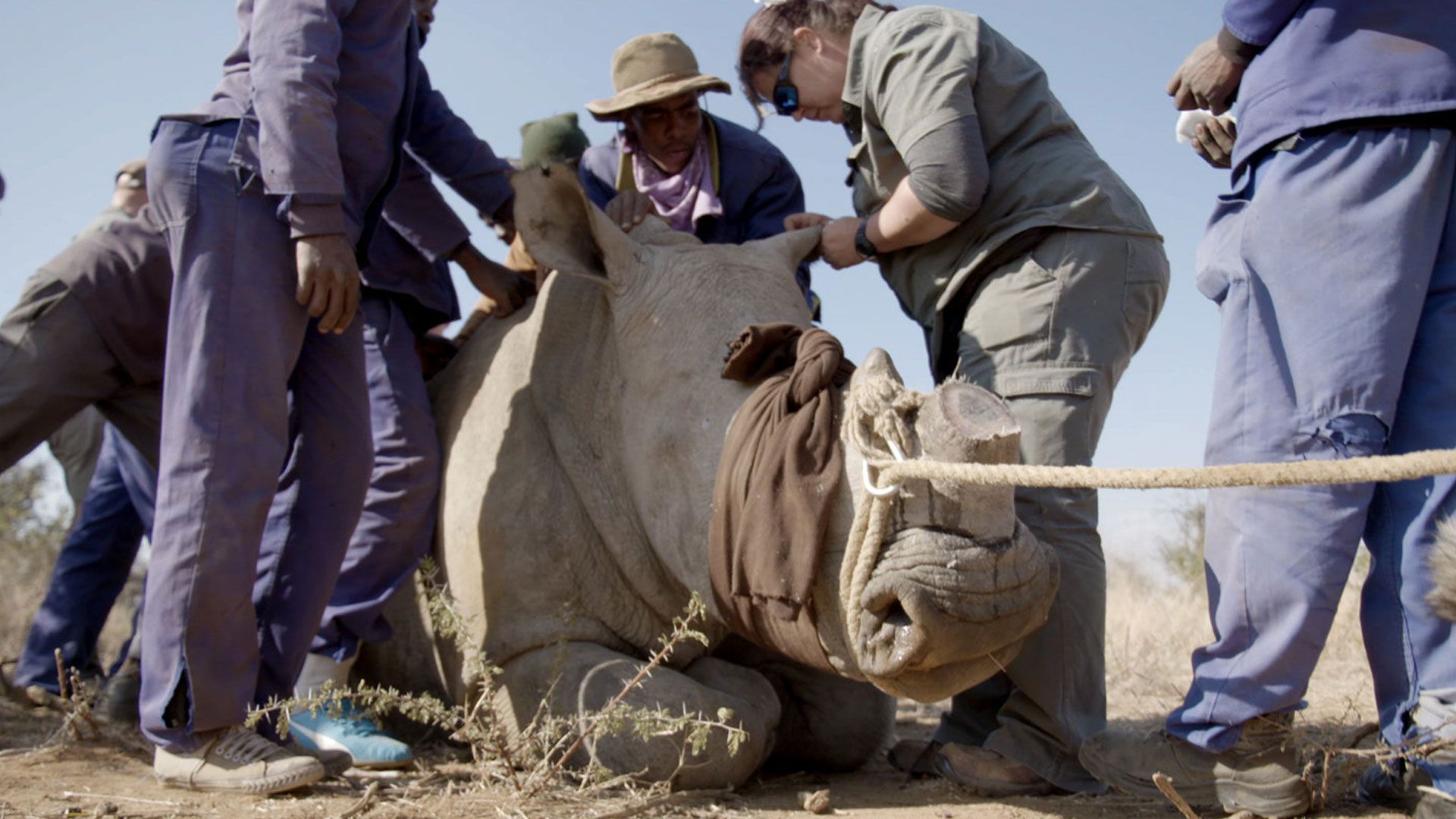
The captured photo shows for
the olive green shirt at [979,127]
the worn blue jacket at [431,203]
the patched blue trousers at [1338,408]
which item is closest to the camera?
the patched blue trousers at [1338,408]

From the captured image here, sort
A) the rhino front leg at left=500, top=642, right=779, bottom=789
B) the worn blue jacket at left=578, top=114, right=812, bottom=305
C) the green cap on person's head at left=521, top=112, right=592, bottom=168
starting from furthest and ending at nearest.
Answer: the green cap on person's head at left=521, top=112, right=592, bottom=168 → the worn blue jacket at left=578, top=114, right=812, bottom=305 → the rhino front leg at left=500, top=642, right=779, bottom=789

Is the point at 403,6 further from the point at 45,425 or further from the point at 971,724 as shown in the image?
the point at 971,724

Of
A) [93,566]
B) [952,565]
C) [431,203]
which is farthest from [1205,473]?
[93,566]

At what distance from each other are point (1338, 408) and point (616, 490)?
2166mm

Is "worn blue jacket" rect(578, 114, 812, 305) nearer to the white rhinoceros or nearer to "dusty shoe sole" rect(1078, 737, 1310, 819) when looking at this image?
the white rhinoceros

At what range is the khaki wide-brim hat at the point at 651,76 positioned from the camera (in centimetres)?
506

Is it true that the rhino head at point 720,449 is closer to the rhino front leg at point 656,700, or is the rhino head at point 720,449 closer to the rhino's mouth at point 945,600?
the rhino's mouth at point 945,600

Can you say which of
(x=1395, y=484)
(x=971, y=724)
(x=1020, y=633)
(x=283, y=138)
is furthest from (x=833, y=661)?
(x=283, y=138)

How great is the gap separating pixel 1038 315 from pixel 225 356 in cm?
232

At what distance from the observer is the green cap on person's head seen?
6.11 m

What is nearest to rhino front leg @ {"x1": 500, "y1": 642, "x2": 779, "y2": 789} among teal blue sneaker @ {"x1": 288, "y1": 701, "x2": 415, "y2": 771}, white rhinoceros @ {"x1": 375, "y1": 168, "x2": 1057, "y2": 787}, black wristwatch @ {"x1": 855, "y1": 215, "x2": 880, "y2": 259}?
white rhinoceros @ {"x1": 375, "y1": 168, "x2": 1057, "y2": 787}

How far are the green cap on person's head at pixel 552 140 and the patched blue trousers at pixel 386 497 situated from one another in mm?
1781

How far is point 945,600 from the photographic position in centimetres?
262

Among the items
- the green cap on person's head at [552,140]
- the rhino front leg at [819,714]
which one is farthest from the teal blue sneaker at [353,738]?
the green cap on person's head at [552,140]
